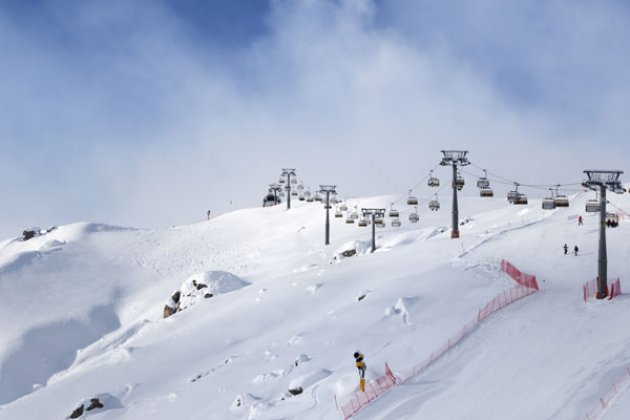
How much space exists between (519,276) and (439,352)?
12.0 m

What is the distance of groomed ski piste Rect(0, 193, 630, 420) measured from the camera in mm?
16531

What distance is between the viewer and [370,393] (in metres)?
17.7

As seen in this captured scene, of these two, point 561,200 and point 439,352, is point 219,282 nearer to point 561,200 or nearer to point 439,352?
point 561,200

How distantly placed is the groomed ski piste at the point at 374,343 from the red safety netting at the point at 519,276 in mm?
710

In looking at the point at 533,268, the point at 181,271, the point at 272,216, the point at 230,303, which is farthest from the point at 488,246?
the point at 272,216

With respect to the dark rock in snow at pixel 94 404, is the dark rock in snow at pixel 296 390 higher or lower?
higher

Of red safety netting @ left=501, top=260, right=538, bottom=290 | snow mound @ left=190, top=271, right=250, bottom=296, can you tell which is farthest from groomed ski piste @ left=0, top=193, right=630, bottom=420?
red safety netting @ left=501, top=260, right=538, bottom=290

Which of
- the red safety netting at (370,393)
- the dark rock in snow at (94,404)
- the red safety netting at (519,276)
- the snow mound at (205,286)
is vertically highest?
the red safety netting at (519,276)

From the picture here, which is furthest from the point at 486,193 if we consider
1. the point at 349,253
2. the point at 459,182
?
the point at 349,253

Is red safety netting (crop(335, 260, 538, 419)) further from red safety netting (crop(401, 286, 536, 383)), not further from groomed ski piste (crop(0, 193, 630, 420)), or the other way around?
groomed ski piste (crop(0, 193, 630, 420))

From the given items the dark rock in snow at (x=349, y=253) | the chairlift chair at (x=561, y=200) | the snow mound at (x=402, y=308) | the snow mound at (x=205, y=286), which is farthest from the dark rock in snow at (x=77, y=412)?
the dark rock in snow at (x=349, y=253)

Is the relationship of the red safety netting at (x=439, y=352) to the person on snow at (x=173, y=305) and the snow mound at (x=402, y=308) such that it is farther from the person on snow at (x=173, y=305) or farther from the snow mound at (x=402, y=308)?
the person on snow at (x=173, y=305)

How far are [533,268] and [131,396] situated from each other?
23774 millimetres

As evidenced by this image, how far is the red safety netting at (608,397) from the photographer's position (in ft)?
42.8
